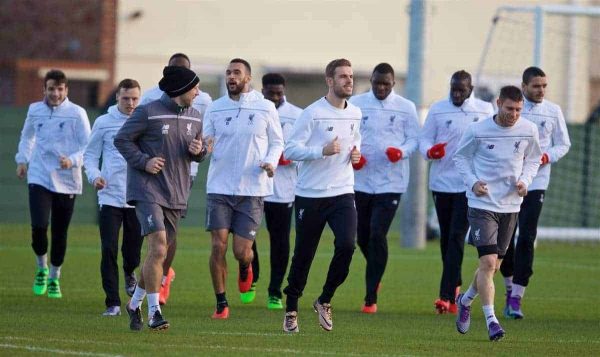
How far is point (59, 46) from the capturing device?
36656 millimetres

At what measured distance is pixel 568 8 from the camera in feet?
86.4

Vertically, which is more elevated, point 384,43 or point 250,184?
point 384,43

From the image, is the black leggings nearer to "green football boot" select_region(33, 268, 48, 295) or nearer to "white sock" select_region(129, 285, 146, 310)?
"green football boot" select_region(33, 268, 48, 295)

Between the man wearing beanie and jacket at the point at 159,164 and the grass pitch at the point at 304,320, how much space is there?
447 mm

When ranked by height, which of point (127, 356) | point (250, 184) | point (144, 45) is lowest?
point (127, 356)

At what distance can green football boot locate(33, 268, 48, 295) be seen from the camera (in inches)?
631

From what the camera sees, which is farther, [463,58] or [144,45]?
[463,58]

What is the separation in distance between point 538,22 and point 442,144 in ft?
35.2

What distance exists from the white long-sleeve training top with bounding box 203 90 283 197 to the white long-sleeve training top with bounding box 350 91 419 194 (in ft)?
6.22

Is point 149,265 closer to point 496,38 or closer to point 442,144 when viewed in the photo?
point 442,144

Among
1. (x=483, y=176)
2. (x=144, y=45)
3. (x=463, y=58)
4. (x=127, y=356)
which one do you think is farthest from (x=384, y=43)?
(x=127, y=356)

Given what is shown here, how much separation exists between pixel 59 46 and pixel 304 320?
2412cm

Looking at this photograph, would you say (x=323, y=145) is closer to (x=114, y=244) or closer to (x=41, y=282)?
(x=114, y=244)

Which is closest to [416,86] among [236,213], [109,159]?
[109,159]
